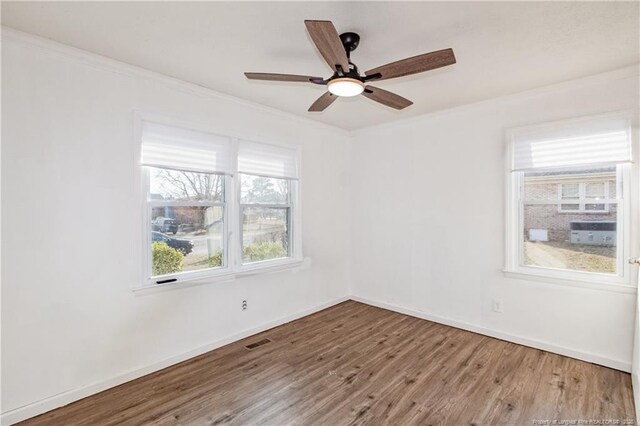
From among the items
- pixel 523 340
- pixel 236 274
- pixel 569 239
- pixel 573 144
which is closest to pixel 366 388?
pixel 236 274

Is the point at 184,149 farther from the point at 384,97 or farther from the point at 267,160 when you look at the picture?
the point at 384,97

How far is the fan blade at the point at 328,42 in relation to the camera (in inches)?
59.2

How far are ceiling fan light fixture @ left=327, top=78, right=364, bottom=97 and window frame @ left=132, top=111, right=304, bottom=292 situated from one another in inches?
63.5

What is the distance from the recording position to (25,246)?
218 centimetres

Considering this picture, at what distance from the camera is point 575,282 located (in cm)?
298

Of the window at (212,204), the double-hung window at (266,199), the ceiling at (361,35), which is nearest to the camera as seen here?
the ceiling at (361,35)

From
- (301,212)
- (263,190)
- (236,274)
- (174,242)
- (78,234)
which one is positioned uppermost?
Answer: (263,190)

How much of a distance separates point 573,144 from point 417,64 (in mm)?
2130

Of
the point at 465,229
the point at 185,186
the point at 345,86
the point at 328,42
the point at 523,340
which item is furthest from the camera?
the point at 465,229

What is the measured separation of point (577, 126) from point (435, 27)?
6.22ft

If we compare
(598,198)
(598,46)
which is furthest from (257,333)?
(598,46)

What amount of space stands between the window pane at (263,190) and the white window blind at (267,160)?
8 cm

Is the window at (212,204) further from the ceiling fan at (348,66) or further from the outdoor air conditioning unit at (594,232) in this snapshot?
the outdoor air conditioning unit at (594,232)

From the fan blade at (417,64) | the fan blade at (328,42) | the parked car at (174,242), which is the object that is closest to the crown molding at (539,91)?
the fan blade at (417,64)
